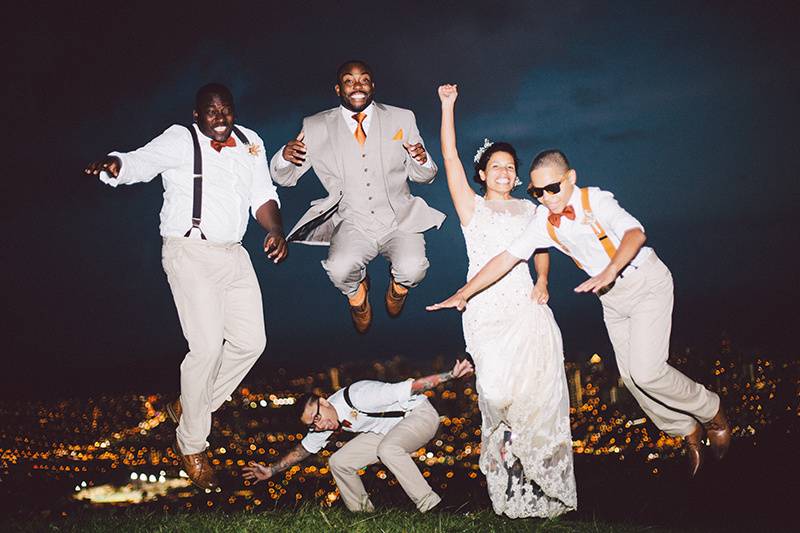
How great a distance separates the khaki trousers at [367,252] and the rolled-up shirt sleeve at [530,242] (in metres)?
1.34

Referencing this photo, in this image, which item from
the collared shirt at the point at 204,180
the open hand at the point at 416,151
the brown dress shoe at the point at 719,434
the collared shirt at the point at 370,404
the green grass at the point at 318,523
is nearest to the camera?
the green grass at the point at 318,523

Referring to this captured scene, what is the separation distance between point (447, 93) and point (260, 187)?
1908 mm

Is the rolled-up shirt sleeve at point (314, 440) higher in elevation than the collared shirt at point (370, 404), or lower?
lower

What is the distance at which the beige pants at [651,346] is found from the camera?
536 centimetres

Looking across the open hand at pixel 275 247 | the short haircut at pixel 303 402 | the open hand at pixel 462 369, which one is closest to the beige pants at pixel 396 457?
the short haircut at pixel 303 402

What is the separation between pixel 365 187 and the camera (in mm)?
6598

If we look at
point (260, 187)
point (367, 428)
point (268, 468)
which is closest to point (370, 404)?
point (367, 428)

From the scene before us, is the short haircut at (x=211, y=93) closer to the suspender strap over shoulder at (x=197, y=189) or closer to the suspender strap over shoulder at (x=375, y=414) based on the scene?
the suspender strap over shoulder at (x=197, y=189)

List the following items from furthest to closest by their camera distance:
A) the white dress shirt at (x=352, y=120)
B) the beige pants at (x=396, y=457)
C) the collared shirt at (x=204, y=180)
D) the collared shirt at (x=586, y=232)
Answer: the beige pants at (x=396, y=457), the white dress shirt at (x=352, y=120), the collared shirt at (x=204, y=180), the collared shirt at (x=586, y=232)

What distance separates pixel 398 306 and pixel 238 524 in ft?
9.45

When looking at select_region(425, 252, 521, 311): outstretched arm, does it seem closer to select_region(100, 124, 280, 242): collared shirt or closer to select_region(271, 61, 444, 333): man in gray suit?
select_region(271, 61, 444, 333): man in gray suit

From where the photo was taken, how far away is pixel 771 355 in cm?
2536

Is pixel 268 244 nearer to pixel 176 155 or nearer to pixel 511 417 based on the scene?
pixel 176 155

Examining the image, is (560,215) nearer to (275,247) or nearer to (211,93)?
(275,247)
